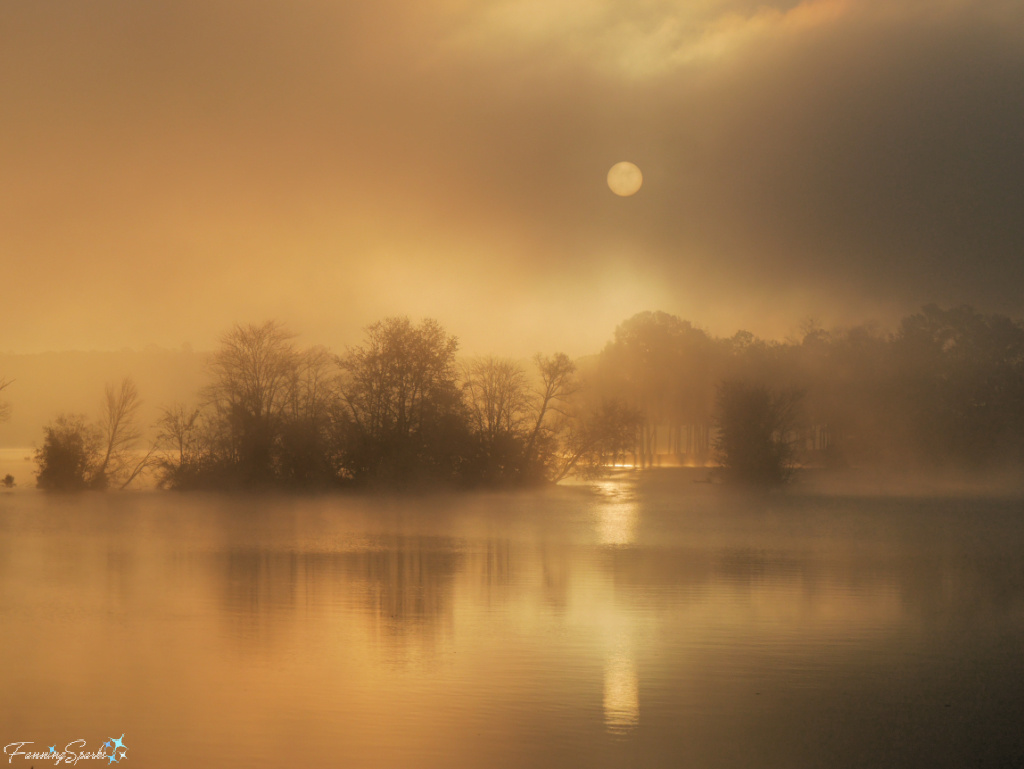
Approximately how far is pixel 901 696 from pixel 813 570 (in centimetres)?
968

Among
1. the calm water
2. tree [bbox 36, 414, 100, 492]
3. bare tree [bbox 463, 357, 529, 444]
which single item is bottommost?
the calm water

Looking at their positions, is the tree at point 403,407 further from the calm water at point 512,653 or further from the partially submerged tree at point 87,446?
the calm water at point 512,653

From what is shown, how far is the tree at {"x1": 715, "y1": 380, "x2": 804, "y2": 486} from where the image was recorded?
5284cm

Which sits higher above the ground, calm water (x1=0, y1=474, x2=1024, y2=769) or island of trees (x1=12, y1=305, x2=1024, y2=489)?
island of trees (x1=12, y1=305, x2=1024, y2=489)

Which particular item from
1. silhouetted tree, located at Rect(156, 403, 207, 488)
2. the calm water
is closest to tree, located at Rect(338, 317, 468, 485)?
silhouetted tree, located at Rect(156, 403, 207, 488)

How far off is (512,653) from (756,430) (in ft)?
151

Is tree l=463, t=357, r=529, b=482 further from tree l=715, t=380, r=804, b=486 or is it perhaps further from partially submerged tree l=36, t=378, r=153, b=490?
partially submerged tree l=36, t=378, r=153, b=490

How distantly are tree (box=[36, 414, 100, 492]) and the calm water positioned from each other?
3192 centimetres

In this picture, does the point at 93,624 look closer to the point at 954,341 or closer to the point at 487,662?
the point at 487,662

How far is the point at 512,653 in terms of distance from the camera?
10047 millimetres

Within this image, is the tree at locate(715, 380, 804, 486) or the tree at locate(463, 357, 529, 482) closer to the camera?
the tree at locate(715, 380, 804, 486)

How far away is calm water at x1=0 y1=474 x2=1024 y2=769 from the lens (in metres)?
7.02

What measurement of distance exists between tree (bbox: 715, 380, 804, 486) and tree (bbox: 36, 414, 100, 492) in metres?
37.9

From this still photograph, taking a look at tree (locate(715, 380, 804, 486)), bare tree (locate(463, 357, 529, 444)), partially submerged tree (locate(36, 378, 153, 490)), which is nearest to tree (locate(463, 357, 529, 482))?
bare tree (locate(463, 357, 529, 444))
